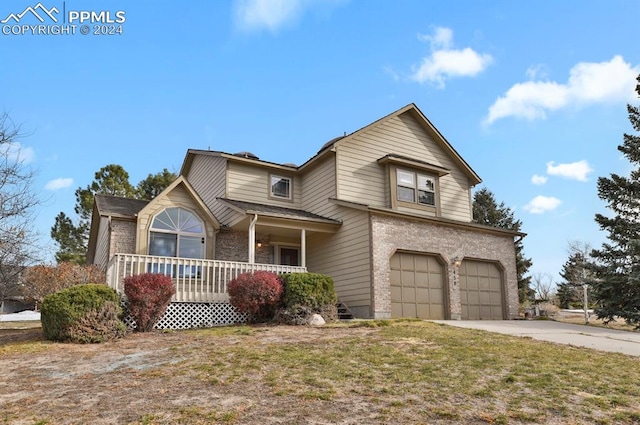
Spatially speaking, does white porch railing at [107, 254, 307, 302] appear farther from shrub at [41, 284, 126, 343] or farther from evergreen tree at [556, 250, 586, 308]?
evergreen tree at [556, 250, 586, 308]

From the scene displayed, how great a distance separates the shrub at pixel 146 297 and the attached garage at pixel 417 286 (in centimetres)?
777

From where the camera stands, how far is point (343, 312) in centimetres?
1719

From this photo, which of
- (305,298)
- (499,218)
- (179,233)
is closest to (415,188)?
(305,298)

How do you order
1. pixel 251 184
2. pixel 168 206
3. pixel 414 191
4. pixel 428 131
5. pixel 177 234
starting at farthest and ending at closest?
pixel 428 131
pixel 414 191
pixel 251 184
pixel 177 234
pixel 168 206

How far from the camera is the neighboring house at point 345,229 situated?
16.4m

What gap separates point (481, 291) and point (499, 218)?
1732 centimetres

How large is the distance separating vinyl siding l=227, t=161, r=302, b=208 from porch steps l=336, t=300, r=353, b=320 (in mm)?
5240

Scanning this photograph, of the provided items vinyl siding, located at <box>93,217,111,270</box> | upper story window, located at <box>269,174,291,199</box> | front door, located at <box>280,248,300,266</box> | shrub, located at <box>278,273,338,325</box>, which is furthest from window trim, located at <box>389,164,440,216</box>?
vinyl siding, located at <box>93,217,111,270</box>

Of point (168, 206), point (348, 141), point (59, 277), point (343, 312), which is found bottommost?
point (343, 312)

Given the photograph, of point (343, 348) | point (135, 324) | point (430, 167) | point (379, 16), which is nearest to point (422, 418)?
point (343, 348)

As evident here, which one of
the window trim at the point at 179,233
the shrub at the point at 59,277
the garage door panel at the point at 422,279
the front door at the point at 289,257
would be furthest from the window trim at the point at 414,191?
the shrub at the point at 59,277

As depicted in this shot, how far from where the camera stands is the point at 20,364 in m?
8.41

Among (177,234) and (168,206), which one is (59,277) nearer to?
(177,234)

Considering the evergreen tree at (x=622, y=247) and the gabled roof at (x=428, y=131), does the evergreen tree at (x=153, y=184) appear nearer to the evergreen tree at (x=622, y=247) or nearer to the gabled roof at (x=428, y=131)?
the gabled roof at (x=428, y=131)
